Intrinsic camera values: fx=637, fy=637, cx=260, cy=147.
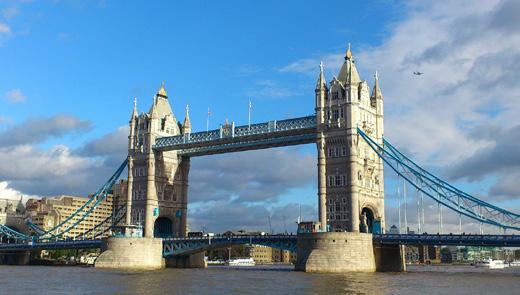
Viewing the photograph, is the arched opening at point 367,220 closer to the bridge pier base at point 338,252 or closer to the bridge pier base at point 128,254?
the bridge pier base at point 338,252

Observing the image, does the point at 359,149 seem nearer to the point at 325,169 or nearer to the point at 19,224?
the point at 325,169

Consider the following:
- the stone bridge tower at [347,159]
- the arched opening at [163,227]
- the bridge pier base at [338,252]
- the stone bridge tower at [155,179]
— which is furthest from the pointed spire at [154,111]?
the bridge pier base at [338,252]

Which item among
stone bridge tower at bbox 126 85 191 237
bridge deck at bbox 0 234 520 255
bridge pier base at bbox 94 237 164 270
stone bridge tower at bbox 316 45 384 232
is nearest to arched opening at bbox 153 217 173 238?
stone bridge tower at bbox 126 85 191 237

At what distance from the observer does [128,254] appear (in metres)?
103

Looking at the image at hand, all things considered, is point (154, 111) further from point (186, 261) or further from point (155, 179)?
point (186, 261)

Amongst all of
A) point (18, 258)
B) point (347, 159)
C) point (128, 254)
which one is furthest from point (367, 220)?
point (18, 258)

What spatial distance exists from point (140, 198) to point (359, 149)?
4534 centimetres

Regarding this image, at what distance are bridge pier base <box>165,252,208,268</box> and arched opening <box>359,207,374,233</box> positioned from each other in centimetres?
3541

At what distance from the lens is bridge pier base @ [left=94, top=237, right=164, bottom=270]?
336ft

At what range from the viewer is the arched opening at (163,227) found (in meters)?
121

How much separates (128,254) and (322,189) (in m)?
33.3

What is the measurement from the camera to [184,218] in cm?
12162

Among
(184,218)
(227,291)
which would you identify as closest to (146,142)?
(184,218)

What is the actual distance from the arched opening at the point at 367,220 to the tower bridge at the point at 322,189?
0.51ft
